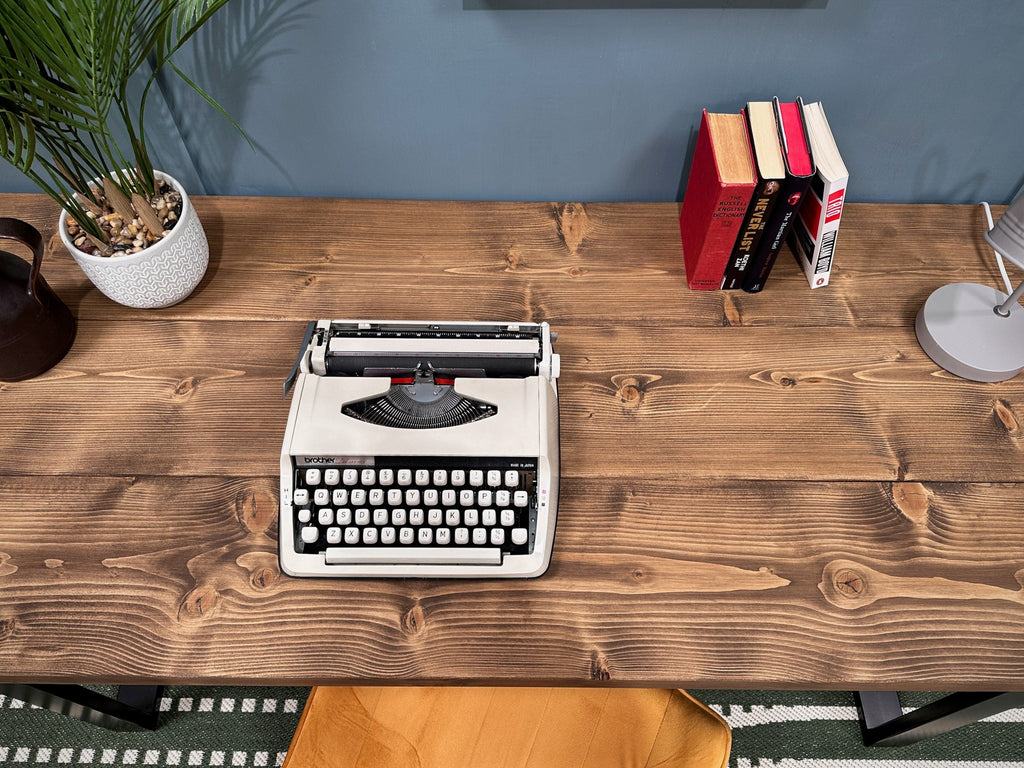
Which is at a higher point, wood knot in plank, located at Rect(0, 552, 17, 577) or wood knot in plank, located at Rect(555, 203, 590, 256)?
wood knot in plank, located at Rect(555, 203, 590, 256)

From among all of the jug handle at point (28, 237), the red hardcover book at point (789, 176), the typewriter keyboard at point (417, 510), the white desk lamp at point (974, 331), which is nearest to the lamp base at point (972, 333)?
the white desk lamp at point (974, 331)

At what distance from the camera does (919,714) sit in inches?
51.5

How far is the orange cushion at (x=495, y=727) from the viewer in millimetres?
1031

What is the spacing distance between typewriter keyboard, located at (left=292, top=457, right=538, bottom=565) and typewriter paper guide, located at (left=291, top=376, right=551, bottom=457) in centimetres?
2

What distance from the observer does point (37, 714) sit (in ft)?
4.88

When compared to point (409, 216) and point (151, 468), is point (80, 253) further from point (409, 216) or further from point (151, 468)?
point (409, 216)

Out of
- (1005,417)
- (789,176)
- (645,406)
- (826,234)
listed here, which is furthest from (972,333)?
(645,406)

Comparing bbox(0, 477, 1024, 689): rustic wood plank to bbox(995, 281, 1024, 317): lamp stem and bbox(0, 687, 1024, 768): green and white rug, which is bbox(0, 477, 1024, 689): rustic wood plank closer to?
bbox(995, 281, 1024, 317): lamp stem

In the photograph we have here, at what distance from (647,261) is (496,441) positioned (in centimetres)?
47

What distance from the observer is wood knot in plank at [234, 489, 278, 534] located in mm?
940

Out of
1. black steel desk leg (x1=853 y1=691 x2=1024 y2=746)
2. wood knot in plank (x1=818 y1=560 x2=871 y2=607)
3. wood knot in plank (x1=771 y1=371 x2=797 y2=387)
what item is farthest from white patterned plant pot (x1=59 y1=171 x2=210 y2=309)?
black steel desk leg (x1=853 y1=691 x2=1024 y2=746)

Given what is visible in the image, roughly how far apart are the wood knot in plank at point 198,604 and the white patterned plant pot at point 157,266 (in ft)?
1.52

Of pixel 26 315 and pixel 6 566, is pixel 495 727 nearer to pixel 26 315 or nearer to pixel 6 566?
pixel 6 566

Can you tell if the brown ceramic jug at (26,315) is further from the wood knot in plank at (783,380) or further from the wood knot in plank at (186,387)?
the wood knot in plank at (783,380)
